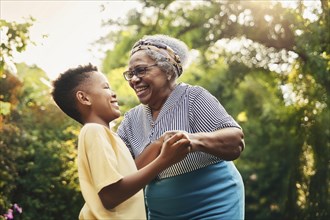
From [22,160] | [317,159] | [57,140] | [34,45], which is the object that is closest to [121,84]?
[57,140]

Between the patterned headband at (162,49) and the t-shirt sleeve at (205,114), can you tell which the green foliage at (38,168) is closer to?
the patterned headband at (162,49)

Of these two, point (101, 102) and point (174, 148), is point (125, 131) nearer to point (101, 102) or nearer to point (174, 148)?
point (101, 102)

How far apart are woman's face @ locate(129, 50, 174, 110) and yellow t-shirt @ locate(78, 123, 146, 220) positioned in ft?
2.20

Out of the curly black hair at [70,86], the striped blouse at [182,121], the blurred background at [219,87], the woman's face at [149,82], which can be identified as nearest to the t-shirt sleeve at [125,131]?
the striped blouse at [182,121]

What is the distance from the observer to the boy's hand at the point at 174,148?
2.07m

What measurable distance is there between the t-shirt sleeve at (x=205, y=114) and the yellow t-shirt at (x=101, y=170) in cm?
51

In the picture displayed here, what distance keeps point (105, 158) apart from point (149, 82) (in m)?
0.83

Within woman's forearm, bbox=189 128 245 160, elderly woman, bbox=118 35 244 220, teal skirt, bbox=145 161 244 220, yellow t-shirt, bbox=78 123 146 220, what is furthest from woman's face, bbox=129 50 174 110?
yellow t-shirt, bbox=78 123 146 220

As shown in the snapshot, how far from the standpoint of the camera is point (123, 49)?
1192cm

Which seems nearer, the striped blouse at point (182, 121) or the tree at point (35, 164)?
the striped blouse at point (182, 121)

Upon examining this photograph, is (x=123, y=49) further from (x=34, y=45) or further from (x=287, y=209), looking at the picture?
(x=34, y=45)

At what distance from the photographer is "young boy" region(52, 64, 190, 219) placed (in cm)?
208

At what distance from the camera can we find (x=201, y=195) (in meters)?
2.68

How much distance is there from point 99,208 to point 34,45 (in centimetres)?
330
